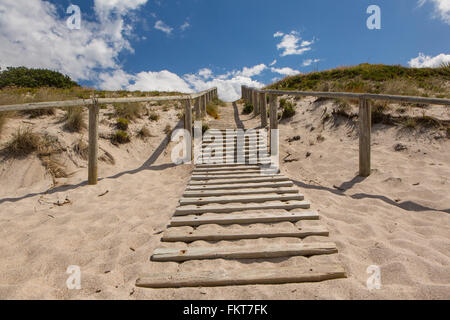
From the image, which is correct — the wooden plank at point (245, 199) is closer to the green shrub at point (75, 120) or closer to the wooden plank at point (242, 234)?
the wooden plank at point (242, 234)

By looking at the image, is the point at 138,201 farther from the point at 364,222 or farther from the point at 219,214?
the point at 364,222

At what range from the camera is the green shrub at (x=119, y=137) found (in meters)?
6.14

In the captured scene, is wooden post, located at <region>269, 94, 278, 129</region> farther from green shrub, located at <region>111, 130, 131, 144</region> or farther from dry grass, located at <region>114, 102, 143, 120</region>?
Result: dry grass, located at <region>114, 102, 143, 120</region>

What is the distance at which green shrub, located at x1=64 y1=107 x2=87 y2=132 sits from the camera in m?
5.70

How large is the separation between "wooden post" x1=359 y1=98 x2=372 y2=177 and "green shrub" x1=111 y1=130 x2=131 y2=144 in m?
5.18

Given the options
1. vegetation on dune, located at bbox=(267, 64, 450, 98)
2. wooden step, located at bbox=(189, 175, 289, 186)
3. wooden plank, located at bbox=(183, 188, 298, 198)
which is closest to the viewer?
wooden plank, located at bbox=(183, 188, 298, 198)

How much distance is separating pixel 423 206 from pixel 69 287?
4.04 meters

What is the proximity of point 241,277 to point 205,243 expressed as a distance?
2.23 ft

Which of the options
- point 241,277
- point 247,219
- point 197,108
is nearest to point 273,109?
point 197,108

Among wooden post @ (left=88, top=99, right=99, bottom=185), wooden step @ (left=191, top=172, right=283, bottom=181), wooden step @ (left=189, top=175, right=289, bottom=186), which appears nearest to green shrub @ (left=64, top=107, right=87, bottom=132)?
wooden post @ (left=88, top=99, right=99, bottom=185)

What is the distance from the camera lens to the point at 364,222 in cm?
288

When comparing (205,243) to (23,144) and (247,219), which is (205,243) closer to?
(247,219)

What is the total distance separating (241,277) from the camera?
1.97 metres
